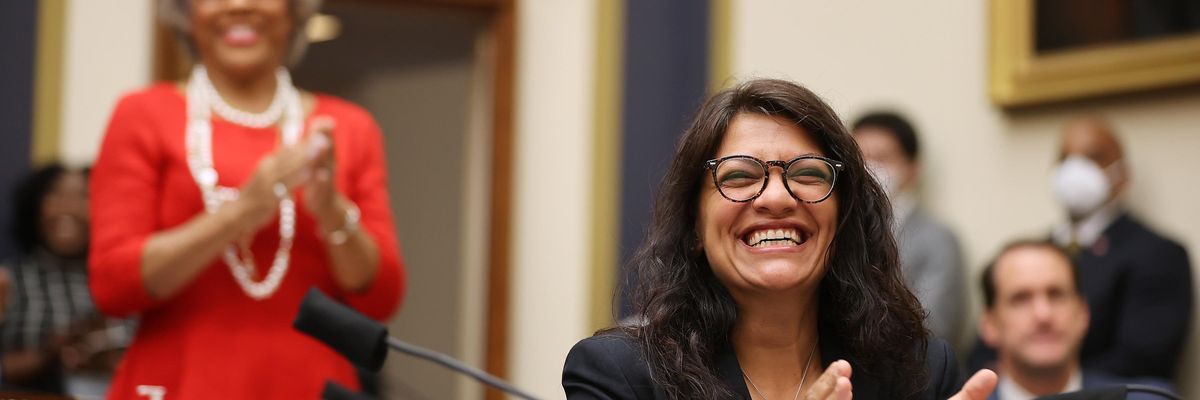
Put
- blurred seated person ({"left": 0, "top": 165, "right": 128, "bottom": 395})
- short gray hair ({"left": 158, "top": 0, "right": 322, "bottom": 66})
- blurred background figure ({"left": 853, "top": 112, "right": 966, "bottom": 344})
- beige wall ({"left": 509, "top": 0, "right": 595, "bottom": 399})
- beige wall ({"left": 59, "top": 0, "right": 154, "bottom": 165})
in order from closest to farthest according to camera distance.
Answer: short gray hair ({"left": 158, "top": 0, "right": 322, "bottom": 66}), blurred seated person ({"left": 0, "top": 165, "right": 128, "bottom": 395}), blurred background figure ({"left": 853, "top": 112, "right": 966, "bottom": 344}), beige wall ({"left": 59, "top": 0, "right": 154, "bottom": 165}), beige wall ({"left": 509, "top": 0, "right": 595, "bottom": 399})

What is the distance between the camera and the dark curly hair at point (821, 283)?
238 cm

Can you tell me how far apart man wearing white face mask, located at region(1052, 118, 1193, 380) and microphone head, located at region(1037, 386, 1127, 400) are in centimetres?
312

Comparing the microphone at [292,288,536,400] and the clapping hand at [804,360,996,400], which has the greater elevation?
the microphone at [292,288,536,400]

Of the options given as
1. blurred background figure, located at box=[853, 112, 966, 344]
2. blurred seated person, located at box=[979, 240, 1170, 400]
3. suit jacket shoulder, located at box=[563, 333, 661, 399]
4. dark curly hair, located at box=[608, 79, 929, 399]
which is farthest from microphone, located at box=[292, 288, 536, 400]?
blurred background figure, located at box=[853, 112, 966, 344]

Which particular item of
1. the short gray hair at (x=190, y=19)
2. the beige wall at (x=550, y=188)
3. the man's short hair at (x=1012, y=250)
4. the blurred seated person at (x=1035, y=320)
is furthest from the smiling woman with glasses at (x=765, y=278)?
the beige wall at (x=550, y=188)

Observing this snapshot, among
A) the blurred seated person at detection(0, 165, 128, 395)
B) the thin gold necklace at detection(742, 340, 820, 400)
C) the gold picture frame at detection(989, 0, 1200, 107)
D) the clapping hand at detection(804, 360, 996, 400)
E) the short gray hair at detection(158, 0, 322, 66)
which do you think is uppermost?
the short gray hair at detection(158, 0, 322, 66)

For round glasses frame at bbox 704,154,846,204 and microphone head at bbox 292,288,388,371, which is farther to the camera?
round glasses frame at bbox 704,154,846,204

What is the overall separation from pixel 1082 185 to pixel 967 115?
2.55 ft

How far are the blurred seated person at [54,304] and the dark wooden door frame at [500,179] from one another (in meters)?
2.09

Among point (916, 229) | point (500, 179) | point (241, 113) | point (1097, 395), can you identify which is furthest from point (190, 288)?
point (500, 179)

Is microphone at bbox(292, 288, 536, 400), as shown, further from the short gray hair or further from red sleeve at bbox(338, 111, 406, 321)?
the short gray hair

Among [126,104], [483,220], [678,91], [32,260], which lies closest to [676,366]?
[126,104]

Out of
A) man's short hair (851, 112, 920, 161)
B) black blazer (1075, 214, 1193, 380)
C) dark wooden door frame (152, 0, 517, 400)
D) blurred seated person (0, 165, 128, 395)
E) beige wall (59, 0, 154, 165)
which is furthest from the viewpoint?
dark wooden door frame (152, 0, 517, 400)

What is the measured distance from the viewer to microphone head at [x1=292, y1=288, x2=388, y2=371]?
2174mm
